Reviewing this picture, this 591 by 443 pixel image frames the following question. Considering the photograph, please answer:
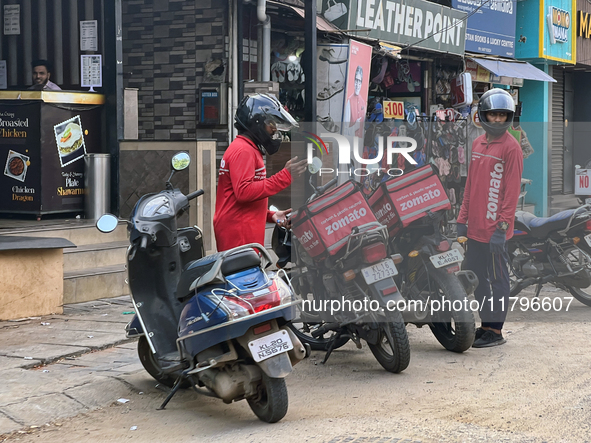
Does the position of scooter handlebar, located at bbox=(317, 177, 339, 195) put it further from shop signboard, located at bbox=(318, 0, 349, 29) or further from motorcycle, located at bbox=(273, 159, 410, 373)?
shop signboard, located at bbox=(318, 0, 349, 29)

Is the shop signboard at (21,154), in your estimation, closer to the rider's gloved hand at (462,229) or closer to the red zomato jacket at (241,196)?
the red zomato jacket at (241,196)

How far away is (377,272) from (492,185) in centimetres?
151

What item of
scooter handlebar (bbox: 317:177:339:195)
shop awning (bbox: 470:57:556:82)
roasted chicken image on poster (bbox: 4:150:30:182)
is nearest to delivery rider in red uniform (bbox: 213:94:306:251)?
scooter handlebar (bbox: 317:177:339:195)

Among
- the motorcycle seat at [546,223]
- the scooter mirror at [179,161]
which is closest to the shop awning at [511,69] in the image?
the motorcycle seat at [546,223]

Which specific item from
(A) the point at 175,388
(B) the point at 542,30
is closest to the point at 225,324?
(A) the point at 175,388

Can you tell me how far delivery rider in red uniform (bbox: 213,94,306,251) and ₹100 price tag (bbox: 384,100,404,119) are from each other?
377 inches

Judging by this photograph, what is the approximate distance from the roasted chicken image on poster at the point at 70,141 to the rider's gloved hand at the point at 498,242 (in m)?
5.50

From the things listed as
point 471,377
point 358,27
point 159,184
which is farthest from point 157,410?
point 358,27

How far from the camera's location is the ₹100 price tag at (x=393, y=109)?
14901 millimetres

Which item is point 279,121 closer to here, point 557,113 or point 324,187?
point 324,187

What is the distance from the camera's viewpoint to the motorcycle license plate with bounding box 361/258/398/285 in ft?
18.5

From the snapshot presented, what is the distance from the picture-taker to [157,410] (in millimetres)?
4871

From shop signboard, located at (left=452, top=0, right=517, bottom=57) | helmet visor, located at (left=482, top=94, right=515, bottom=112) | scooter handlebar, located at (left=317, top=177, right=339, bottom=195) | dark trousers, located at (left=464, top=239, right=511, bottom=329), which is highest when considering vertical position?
shop signboard, located at (left=452, top=0, right=517, bottom=57)

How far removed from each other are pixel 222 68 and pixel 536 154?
15.5ft
